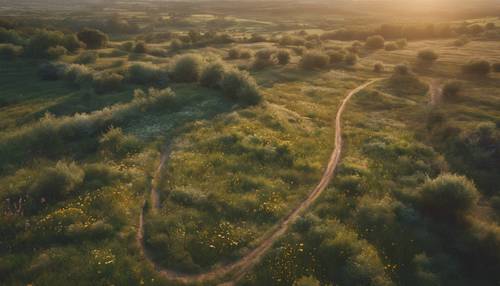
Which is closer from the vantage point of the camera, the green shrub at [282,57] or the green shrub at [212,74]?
the green shrub at [212,74]

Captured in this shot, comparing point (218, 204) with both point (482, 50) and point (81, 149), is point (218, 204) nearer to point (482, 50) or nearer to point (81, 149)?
point (81, 149)

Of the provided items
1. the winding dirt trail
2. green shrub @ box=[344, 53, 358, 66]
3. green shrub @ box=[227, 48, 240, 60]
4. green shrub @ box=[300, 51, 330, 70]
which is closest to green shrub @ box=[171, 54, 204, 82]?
green shrub @ box=[227, 48, 240, 60]

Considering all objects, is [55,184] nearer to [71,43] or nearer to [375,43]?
[71,43]

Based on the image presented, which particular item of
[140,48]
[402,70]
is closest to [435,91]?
[402,70]

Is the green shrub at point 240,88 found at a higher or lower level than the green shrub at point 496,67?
lower

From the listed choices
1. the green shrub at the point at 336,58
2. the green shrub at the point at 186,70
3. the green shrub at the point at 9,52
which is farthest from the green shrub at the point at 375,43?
the green shrub at the point at 9,52

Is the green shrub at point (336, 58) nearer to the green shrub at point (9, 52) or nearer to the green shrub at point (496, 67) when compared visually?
the green shrub at point (496, 67)
